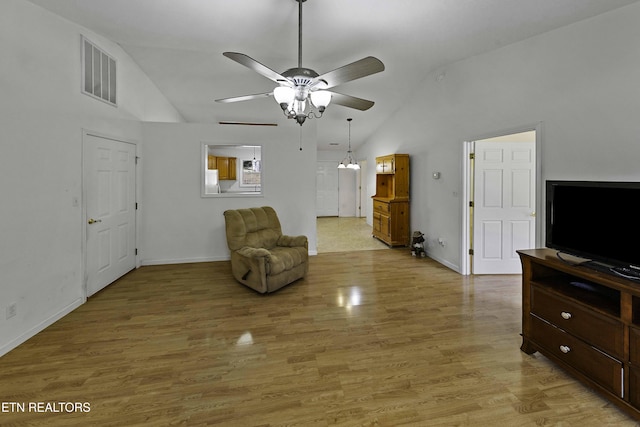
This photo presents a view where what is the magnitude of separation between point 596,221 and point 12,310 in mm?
4438

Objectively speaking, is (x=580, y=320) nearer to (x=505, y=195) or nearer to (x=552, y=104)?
(x=552, y=104)

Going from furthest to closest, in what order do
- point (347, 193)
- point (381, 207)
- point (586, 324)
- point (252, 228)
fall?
point (347, 193) < point (381, 207) < point (252, 228) < point (586, 324)

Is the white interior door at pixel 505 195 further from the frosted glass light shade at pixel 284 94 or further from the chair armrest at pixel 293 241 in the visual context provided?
the frosted glass light shade at pixel 284 94

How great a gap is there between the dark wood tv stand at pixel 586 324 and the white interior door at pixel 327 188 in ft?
27.9

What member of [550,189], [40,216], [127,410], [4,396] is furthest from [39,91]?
[550,189]

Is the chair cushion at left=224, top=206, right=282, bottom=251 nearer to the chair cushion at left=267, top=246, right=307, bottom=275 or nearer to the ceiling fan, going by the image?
the chair cushion at left=267, top=246, right=307, bottom=275

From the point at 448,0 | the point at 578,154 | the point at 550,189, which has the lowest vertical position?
the point at 550,189

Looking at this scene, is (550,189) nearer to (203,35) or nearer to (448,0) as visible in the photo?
(448,0)

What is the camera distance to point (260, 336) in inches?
104

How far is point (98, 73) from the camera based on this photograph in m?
3.49

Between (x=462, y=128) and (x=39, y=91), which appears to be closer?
(x=39, y=91)

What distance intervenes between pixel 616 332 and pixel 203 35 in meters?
4.34

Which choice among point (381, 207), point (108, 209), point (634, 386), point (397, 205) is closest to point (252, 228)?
point (108, 209)

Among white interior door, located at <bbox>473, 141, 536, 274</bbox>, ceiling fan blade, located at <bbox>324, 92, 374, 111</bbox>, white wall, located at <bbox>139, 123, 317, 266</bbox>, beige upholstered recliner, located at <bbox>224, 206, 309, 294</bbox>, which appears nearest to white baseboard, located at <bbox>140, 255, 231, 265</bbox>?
white wall, located at <bbox>139, 123, 317, 266</bbox>
